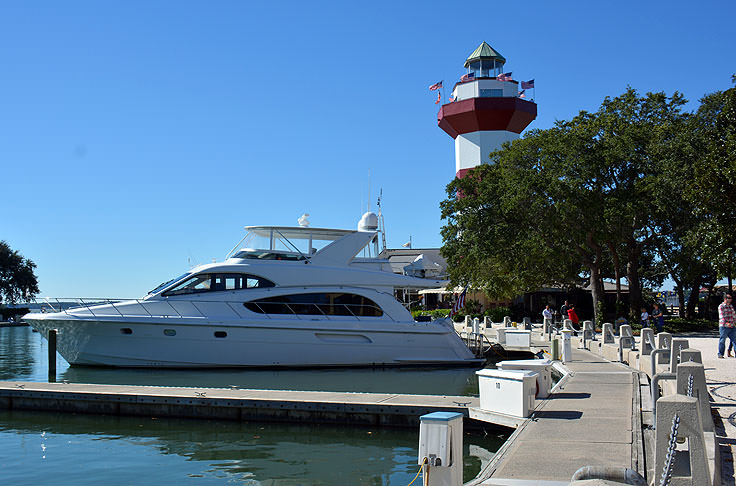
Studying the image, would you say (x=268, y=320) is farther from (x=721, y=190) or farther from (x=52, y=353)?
(x=721, y=190)

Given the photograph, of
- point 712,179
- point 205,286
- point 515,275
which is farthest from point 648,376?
point 515,275

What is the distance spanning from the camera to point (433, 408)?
11.0m

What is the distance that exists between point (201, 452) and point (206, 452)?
0.27 ft

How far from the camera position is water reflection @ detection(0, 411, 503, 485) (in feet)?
29.6

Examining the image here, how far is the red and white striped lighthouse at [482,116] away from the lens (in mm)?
Answer: 46594

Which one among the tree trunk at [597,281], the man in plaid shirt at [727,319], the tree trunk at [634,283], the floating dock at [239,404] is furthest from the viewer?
the tree trunk at [634,283]

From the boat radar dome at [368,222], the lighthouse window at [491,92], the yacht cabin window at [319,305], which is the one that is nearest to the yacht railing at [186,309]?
the yacht cabin window at [319,305]

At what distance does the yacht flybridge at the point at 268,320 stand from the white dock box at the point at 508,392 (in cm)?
968

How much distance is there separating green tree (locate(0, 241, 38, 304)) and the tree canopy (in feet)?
156

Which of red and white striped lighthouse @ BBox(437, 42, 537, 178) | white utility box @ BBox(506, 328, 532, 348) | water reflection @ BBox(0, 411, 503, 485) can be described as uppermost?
red and white striped lighthouse @ BBox(437, 42, 537, 178)

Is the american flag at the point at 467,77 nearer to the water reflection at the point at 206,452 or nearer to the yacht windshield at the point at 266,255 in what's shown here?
the yacht windshield at the point at 266,255

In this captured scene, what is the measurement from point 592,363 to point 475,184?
59.5 feet

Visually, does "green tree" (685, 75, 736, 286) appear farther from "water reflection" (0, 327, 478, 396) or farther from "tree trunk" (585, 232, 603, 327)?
"tree trunk" (585, 232, 603, 327)

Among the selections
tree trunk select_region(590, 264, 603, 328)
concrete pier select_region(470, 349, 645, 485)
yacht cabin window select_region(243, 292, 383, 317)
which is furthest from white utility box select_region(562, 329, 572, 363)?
tree trunk select_region(590, 264, 603, 328)
